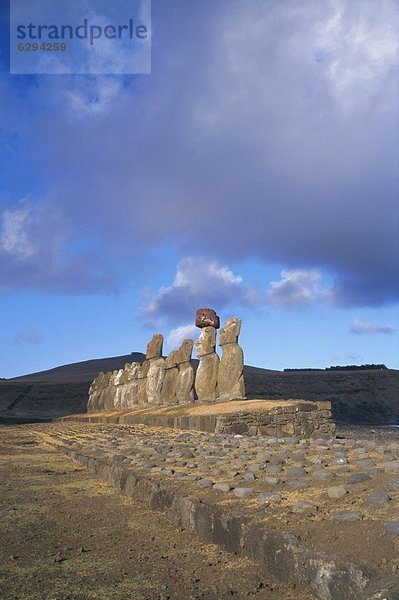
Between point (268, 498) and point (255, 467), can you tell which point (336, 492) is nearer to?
point (268, 498)

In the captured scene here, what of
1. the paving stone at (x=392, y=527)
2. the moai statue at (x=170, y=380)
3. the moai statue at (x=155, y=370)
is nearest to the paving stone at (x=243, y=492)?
the paving stone at (x=392, y=527)

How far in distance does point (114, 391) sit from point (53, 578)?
91.7 ft

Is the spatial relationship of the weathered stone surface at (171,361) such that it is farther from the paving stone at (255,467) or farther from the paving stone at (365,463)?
the paving stone at (365,463)

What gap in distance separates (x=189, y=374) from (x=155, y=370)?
3.67 meters

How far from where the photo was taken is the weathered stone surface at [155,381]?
23.3 meters

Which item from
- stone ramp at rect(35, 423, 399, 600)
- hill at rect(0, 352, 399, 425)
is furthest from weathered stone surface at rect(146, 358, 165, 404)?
hill at rect(0, 352, 399, 425)

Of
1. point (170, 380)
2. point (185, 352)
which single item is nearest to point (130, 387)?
point (170, 380)

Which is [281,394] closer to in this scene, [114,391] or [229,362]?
[114,391]

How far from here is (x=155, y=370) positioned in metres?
24.1

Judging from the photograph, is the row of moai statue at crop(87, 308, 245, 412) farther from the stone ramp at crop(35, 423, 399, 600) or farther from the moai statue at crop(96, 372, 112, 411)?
the stone ramp at crop(35, 423, 399, 600)

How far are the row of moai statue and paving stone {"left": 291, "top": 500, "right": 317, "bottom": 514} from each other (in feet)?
43.5

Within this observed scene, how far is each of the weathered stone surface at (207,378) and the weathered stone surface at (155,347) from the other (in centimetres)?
626

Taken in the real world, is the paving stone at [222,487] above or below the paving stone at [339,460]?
below

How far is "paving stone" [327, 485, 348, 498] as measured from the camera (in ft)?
13.7
